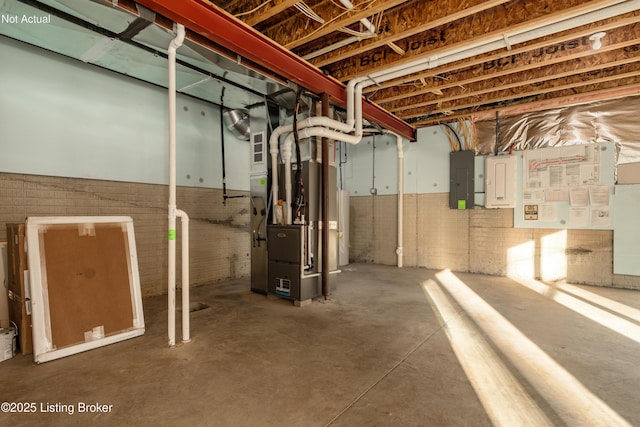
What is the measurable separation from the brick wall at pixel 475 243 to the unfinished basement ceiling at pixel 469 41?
75.8 inches

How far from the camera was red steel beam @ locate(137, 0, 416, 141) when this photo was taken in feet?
7.46

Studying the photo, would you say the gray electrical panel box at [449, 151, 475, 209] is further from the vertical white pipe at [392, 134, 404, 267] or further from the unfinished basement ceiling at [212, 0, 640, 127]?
the unfinished basement ceiling at [212, 0, 640, 127]

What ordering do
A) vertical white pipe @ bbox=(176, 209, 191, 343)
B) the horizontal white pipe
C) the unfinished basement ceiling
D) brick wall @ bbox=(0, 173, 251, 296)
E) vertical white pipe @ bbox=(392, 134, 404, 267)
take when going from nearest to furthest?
vertical white pipe @ bbox=(176, 209, 191, 343)
the unfinished basement ceiling
brick wall @ bbox=(0, 173, 251, 296)
the horizontal white pipe
vertical white pipe @ bbox=(392, 134, 404, 267)

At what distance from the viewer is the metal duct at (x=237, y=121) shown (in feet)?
14.8

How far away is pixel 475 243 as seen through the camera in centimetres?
528

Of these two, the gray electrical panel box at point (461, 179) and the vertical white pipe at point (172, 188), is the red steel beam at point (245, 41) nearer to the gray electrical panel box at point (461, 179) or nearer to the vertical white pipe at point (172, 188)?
the vertical white pipe at point (172, 188)

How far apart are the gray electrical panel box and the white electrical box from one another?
0.25 metres

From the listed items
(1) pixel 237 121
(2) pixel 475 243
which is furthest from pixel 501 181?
(1) pixel 237 121

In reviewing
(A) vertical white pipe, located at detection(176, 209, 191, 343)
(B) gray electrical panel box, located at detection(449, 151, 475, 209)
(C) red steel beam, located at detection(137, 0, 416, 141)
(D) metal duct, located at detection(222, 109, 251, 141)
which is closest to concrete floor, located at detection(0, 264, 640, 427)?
(A) vertical white pipe, located at detection(176, 209, 191, 343)

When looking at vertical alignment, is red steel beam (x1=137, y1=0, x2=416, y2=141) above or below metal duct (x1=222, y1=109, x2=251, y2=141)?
above

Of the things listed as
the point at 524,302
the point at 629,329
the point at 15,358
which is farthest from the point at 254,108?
the point at 629,329

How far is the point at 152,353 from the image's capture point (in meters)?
2.28

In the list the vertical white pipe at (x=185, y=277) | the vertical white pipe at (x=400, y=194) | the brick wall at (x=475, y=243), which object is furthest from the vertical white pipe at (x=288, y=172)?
the brick wall at (x=475, y=243)

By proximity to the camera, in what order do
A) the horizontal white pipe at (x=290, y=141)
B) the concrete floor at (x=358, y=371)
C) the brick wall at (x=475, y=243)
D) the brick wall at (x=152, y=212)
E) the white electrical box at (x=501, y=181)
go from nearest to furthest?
the concrete floor at (x=358, y=371), the brick wall at (x=152, y=212), the horizontal white pipe at (x=290, y=141), the brick wall at (x=475, y=243), the white electrical box at (x=501, y=181)
